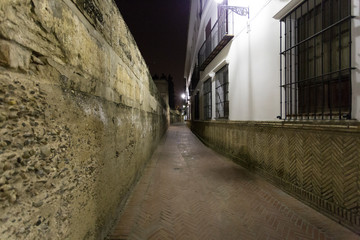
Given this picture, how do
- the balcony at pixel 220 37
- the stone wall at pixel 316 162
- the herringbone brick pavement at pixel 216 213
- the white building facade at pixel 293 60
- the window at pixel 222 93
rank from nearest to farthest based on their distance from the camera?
the herringbone brick pavement at pixel 216 213 < the stone wall at pixel 316 162 < the white building facade at pixel 293 60 < the balcony at pixel 220 37 < the window at pixel 222 93

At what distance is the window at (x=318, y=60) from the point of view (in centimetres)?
287

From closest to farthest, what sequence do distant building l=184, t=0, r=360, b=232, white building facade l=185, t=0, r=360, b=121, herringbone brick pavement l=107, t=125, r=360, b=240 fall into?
herringbone brick pavement l=107, t=125, r=360, b=240 < distant building l=184, t=0, r=360, b=232 < white building facade l=185, t=0, r=360, b=121

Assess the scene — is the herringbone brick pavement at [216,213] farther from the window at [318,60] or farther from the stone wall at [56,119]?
the window at [318,60]

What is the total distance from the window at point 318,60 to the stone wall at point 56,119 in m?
3.27

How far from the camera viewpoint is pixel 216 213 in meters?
2.85

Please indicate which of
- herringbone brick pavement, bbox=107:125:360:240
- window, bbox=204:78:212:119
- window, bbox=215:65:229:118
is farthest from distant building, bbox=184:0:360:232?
window, bbox=204:78:212:119

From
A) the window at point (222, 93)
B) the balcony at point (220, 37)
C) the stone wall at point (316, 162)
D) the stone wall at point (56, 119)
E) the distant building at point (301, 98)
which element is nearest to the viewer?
the stone wall at point (56, 119)

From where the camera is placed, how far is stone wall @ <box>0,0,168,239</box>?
2.88ft

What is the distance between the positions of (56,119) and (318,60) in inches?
166

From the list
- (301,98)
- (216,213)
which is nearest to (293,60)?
(301,98)

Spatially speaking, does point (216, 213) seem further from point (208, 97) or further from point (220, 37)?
point (208, 97)

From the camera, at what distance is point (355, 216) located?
2424mm

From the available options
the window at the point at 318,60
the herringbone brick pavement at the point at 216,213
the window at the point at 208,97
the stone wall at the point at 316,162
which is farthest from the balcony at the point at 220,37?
the herringbone brick pavement at the point at 216,213

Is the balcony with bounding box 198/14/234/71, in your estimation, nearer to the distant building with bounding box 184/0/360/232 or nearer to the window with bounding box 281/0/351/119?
the distant building with bounding box 184/0/360/232
